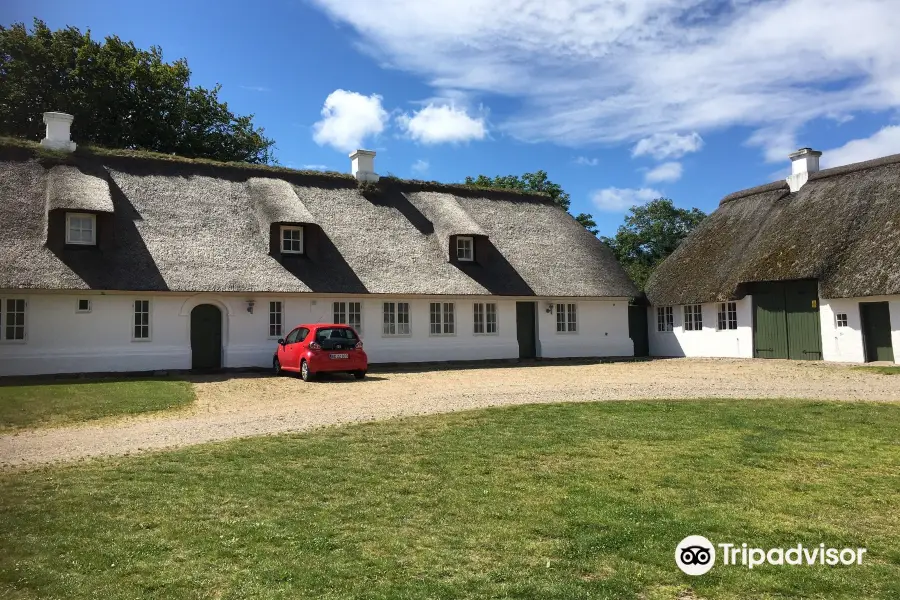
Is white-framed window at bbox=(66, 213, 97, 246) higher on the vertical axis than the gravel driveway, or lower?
higher


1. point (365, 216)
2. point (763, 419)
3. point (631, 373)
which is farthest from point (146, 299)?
point (763, 419)

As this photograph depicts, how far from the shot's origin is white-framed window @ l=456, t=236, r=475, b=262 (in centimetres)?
2423

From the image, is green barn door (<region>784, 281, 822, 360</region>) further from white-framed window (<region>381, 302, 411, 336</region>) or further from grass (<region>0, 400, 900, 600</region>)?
grass (<region>0, 400, 900, 600</region>)

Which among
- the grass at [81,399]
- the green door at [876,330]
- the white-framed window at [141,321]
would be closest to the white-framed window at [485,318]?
the white-framed window at [141,321]

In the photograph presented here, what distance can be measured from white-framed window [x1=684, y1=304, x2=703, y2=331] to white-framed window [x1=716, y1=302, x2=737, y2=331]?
84 centimetres

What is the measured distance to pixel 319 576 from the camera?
4160 mm

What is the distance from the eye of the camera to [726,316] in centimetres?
2492

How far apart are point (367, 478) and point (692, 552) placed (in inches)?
125

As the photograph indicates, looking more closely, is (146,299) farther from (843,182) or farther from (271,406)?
(843,182)

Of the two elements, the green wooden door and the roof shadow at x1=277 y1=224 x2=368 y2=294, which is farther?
the green wooden door

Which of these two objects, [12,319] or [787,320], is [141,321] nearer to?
[12,319]

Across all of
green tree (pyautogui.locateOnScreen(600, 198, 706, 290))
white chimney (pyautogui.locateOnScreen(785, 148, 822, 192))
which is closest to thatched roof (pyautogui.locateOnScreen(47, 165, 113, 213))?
white chimney (pyautogui.locateOnScreen(785, 148, 822, 192))

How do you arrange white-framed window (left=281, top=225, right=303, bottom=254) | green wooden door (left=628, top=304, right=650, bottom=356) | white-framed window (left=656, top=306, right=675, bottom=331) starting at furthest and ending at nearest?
green wooden door (left=628, top=304, right=650, bottom=356), white-framed window (left=656, top=306, right=675, bottom=331), white-framed window (left=281, top=225, right=303, bottom=254)

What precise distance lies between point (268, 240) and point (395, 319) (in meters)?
4.76
